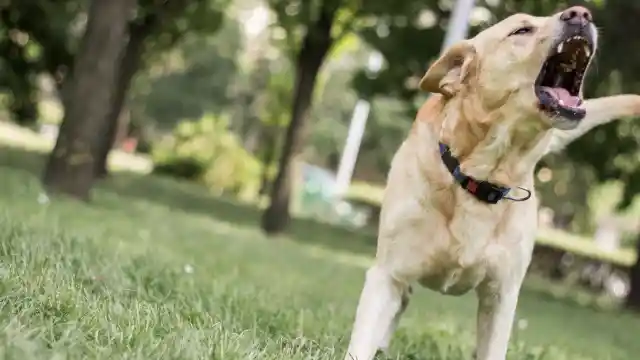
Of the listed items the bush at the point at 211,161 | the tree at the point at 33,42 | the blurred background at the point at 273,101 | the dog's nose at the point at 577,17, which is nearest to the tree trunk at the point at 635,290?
the blurred background at the point at 273,101

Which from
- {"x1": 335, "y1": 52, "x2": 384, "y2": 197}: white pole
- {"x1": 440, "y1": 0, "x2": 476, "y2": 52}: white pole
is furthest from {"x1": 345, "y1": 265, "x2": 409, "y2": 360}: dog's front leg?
{"x1": 335, "y1": 52, "x2": 384, "y2": 197}: white pole

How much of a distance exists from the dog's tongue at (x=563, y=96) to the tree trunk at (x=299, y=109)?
405 inches

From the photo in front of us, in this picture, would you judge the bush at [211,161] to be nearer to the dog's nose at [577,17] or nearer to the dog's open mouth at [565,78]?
the dog's open mouth at [565,78]

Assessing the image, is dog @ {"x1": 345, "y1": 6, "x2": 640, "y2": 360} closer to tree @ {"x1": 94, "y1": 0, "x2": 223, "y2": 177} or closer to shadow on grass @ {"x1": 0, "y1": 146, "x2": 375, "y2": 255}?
shadow on grass @ {"x1": 0, "y1": 146, "x2": 375, "y2": 255}

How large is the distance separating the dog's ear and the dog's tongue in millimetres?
347

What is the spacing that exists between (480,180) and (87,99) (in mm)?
6912

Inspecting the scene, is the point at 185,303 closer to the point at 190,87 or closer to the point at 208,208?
the point at 208,208

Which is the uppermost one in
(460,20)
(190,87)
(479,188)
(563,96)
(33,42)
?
(460,20)

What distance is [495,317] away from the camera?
11.9 feet

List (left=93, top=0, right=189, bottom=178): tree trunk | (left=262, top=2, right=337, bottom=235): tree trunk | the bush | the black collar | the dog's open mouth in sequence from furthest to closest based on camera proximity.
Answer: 1. the bush
2. (left=93, top=0, right=189, bottom=178): tree trunk
3. (left=262, top=2, right=337, bottom=235): tree trunk
4. the black collar
5. the dog's open mouth

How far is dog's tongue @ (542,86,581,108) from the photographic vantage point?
3.35 meters

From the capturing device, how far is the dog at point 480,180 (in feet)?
11.3

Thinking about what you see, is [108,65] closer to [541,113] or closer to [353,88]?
[353,88]

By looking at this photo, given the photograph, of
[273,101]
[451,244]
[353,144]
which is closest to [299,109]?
[273,101]
